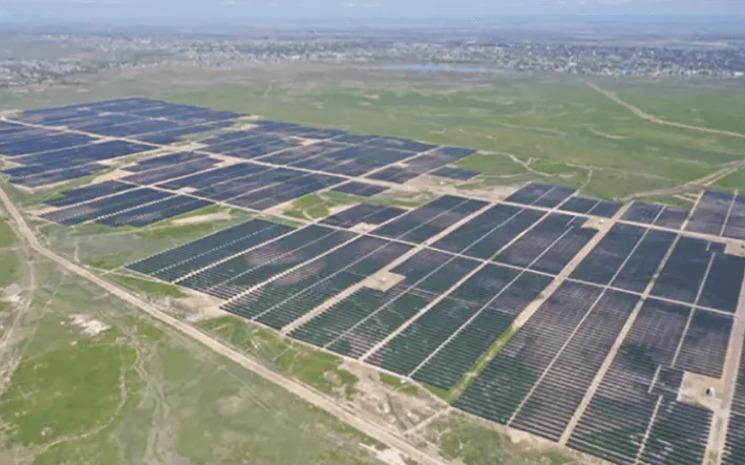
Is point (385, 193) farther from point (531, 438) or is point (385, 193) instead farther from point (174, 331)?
point (531, 438)

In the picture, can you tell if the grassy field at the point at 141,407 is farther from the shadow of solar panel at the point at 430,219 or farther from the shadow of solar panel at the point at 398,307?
the shadow of solar panel at the point at 430,219

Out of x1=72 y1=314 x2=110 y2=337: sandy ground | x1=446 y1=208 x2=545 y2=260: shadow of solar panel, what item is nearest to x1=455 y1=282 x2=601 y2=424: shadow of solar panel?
x1=446 y1=208 x2=545 y2=260: shadow of solar panel

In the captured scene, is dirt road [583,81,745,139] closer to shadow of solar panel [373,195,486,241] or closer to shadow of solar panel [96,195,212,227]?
shadow of solar panel [373,195,486,241]

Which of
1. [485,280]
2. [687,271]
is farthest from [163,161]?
[687,271]

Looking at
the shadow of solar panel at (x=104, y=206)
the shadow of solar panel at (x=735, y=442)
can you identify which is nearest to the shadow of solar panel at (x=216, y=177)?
the shadow of solar panel at (x=104, y=206)

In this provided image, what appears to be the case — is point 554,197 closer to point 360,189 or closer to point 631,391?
point 360,189
